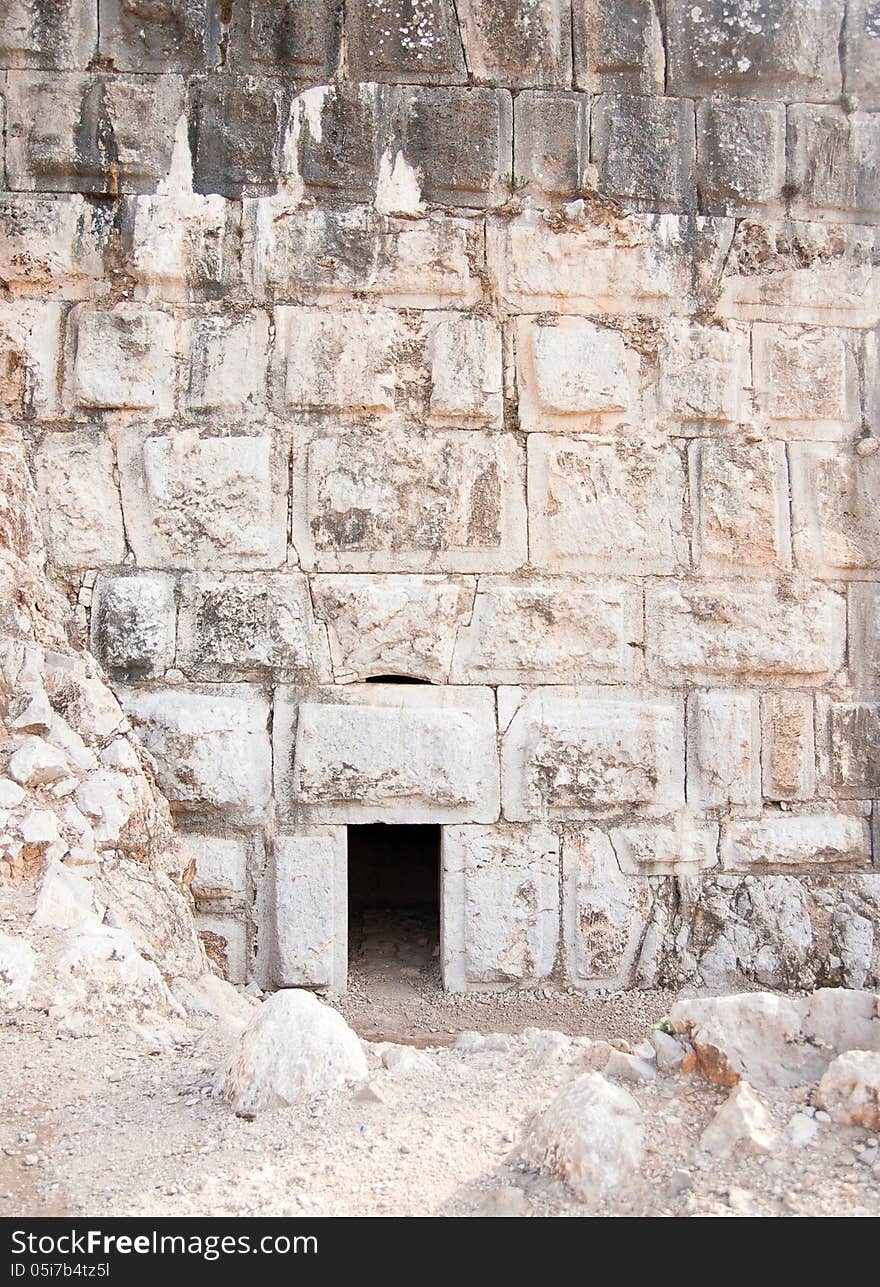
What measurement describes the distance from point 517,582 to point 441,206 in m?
1.44

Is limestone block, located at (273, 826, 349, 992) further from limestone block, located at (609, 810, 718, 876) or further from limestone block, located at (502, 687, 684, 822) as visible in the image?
limestone block, located at (609, 810, 718, 876)

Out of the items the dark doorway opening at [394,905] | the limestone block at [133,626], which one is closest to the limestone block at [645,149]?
the limestone block at [133,626]

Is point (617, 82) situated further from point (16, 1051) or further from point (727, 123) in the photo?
point (16, 1051)

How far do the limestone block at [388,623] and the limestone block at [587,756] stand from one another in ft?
1.27

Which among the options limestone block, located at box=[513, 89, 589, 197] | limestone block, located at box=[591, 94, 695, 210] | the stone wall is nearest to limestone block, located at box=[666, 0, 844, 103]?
the stone wall

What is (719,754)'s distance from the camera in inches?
170

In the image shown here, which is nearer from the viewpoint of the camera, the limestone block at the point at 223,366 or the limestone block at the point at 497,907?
the limestone block at the point at 497,907

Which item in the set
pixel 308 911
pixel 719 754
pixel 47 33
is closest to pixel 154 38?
pixel 47 33

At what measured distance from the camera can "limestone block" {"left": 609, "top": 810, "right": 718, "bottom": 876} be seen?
4254mm

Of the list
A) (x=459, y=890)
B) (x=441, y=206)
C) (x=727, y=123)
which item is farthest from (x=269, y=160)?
(x=459, y=890)

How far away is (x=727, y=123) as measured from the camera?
4457 mm

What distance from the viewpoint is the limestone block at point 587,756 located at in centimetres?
422

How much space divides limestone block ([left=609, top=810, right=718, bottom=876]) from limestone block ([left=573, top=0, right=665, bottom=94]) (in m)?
2.76

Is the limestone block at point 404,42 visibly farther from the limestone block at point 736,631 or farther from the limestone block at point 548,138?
the limestone block at point 736,631
